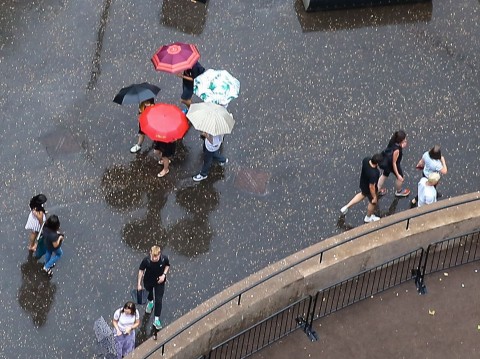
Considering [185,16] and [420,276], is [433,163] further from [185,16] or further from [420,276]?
[185,16]

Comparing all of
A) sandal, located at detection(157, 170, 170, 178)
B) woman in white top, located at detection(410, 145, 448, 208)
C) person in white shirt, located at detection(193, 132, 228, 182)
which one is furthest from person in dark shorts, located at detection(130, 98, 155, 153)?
woman in white top, located at detection(410, 145, 448, 208)

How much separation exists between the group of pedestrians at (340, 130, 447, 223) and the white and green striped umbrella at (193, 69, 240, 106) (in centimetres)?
249

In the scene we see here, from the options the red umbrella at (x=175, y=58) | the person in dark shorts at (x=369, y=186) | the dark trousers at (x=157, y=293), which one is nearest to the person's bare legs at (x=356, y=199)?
the person in dark shorts at (x=369, y=186)

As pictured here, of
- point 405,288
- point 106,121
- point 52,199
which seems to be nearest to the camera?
point 405,288

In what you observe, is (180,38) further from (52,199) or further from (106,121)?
(52,199)

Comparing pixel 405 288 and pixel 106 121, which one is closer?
pixel 405 288

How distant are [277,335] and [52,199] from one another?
446 cm

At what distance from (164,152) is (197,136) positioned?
3.96ft

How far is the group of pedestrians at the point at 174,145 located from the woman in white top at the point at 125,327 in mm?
3388

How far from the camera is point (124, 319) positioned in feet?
53.1

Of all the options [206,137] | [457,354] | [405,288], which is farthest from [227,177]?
[457,354]

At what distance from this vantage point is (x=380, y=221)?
1741cm

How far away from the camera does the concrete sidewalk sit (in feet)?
55.4

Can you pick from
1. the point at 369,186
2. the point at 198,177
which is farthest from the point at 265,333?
the point at 198,177
